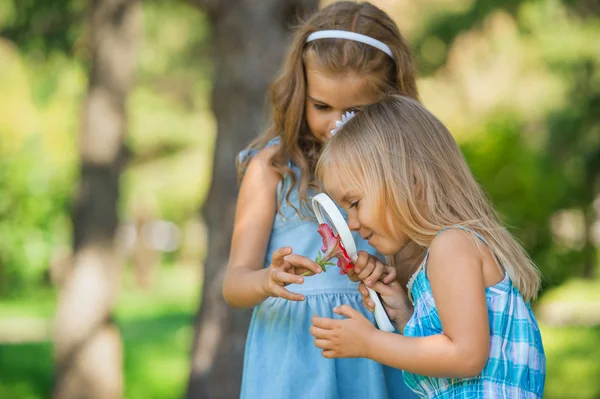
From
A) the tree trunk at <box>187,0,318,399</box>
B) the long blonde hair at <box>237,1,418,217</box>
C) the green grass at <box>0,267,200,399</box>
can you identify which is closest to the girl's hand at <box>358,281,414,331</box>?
the long blonde hair at <box>237,1,418,217</box>

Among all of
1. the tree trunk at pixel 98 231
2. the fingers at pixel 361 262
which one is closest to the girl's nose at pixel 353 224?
the fingers at pixel 361 262

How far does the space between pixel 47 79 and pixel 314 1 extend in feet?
16.7

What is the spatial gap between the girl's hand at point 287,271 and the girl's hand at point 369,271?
163mm

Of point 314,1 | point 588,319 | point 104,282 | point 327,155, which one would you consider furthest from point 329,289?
point 588,319

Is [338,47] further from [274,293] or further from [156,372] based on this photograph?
[156,372]

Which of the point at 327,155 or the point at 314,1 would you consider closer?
the point at 327,155

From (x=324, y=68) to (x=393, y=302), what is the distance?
787 millimetres

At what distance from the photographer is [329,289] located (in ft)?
8.48

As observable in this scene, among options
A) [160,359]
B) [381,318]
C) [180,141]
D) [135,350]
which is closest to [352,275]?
[381,318]

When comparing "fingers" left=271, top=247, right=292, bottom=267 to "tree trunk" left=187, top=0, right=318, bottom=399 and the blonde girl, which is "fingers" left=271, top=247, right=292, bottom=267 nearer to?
the blonde girl

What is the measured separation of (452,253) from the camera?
6.84 ft

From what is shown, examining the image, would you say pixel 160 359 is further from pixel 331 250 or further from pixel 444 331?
pixel 444 331

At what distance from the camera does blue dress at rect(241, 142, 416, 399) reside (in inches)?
98.3

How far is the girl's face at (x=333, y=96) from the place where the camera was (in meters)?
2.55
